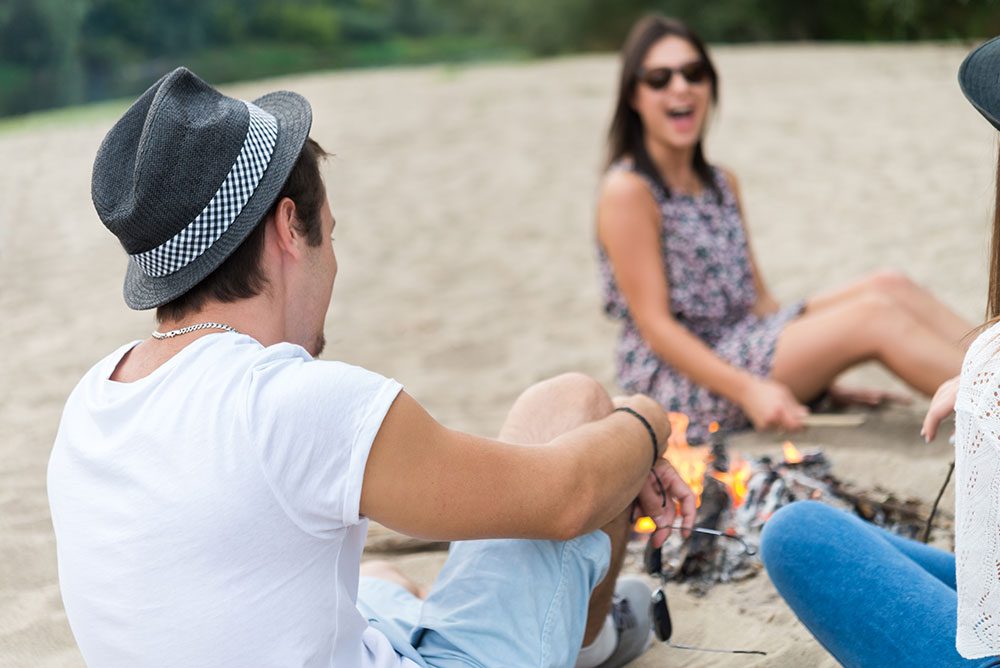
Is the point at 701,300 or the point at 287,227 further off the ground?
the point at 287,227

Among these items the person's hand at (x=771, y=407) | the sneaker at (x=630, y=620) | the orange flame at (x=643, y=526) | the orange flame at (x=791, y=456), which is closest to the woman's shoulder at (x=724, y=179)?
the person's hand at (x=771, y=407)

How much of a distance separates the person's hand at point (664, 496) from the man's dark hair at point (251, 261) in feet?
3.15

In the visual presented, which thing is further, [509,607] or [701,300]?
[701,300]

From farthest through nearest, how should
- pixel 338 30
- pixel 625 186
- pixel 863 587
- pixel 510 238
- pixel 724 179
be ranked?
pixel 338 30
pixel 510 238
pixel 724 179
pixel 625 186
pixel 863 587

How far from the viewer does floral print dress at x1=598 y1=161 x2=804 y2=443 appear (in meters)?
4.43

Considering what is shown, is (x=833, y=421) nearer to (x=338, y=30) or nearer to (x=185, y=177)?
(x=185, y=177)

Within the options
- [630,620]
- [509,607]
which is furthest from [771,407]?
[509,607]

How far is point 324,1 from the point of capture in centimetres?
3059

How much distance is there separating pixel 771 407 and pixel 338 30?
90.2 feet

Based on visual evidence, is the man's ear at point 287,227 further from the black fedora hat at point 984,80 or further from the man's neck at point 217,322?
the black fedora hat at point 984,80

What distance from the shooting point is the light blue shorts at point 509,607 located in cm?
212

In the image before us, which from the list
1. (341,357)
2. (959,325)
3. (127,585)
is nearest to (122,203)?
(127,585)

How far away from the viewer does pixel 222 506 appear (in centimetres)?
173

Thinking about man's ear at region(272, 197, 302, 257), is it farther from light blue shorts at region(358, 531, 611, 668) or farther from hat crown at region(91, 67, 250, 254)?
light blue shorts at region(358, 531, 611, 668)
